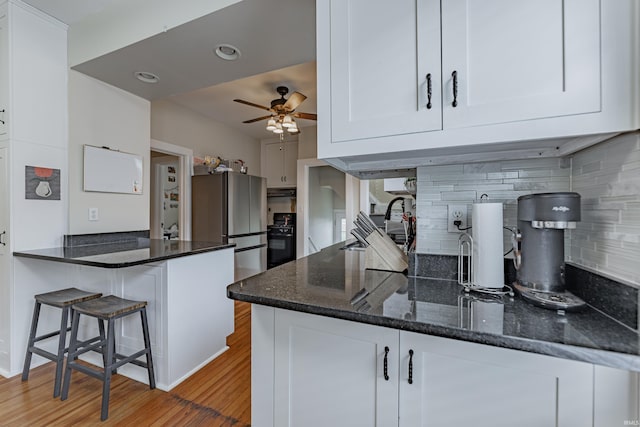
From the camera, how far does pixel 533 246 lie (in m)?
0.95

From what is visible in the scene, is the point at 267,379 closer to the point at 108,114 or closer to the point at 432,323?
the point at 432,323

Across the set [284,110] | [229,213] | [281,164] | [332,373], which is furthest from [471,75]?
[281,164]

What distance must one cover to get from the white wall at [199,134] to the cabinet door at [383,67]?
3.15 meters

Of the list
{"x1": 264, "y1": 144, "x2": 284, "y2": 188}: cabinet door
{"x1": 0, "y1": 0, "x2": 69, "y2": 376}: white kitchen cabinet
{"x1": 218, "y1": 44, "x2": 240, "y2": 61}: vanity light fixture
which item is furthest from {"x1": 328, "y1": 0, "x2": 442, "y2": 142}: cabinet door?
{"x1": 264, "y1": 144, "x2": 284, "y2": 188}: cabinet door

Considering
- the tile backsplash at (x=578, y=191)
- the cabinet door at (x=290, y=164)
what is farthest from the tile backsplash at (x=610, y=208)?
the cabinet door at (x=290, y=164)

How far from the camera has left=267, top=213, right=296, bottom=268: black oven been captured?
459 cm

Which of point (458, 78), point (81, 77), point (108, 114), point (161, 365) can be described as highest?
point (81, 77)

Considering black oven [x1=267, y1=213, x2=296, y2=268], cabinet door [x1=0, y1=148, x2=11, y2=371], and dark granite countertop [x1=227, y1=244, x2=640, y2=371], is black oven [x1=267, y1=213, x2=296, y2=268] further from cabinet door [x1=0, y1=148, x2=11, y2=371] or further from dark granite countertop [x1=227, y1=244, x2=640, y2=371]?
dark granite countertop [x1=227, y1=244, x2=640, y2=371]

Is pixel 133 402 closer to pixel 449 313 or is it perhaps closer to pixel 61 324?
pixel 61 324

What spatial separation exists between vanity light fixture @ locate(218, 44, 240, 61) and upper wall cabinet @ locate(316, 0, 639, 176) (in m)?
1.00

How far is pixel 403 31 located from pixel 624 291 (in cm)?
97

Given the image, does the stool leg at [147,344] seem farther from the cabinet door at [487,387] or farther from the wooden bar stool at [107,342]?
the cabinet door at [487,387]

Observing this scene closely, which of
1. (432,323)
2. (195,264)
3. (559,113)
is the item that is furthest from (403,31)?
(195,264)

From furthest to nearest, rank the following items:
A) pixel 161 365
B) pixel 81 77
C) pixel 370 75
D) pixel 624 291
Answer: pixel 81 77 → pixel 161 365 → pixel 370 75 → pixel 624 291
